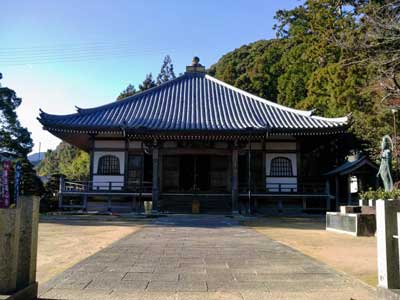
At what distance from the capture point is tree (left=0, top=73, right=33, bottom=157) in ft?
82.3

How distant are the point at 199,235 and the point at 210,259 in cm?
326

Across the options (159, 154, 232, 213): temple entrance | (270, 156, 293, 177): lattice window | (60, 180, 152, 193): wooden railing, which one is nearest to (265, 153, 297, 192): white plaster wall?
(270, 156, 293, 177): lattice window

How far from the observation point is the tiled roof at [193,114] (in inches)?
655

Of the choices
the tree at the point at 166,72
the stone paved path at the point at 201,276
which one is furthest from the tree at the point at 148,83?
the stone paved path at the point at 201,276

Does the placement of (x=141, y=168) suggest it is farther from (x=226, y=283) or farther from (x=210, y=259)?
(x=226, y=283)

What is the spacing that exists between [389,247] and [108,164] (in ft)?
54.5

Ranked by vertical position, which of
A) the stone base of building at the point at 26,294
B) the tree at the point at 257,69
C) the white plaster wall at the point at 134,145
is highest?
the tree at the point at 257,69

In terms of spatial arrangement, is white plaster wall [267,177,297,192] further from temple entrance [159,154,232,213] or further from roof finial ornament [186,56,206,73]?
roof finial ornament [186,56,206,73]

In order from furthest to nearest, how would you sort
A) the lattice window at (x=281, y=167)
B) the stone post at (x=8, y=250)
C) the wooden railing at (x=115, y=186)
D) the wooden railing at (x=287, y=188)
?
1. the lattice window at (x=281, y=167)
2. the wooden railing at (x=287, y=188)
3. the wooden railing at (x=115, y=186)
4. the stone post at (x=8, y=250)

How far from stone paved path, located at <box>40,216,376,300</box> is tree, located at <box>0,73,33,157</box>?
21.9 m

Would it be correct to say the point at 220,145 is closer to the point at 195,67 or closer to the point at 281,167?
the point at 281,167

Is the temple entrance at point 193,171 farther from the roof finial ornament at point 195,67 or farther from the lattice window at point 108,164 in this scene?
the roof finial ornament at point 195,67

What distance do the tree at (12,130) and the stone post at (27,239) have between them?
2429 centimetres

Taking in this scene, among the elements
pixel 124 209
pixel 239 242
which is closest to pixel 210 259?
pixel 239 242
